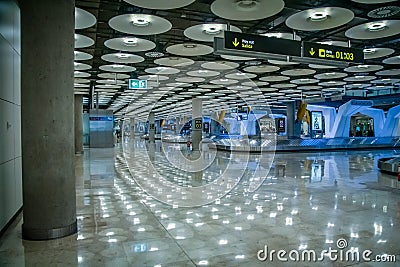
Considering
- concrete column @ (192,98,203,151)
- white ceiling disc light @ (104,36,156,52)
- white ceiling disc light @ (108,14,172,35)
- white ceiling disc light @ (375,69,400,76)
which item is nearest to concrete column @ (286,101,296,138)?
concrete column @ (192,98,203,151)

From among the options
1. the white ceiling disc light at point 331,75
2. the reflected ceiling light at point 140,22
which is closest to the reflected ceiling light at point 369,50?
the white ceiling disc light at point 331,75

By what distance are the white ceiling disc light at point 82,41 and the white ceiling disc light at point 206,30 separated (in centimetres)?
322

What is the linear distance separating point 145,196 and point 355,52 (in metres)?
Result: 7.16

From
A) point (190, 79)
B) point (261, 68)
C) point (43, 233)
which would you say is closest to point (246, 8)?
point (43, 233)

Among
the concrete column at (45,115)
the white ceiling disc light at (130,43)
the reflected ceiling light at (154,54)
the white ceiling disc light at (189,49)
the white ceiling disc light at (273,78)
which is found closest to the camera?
the concrete column at (45,115)

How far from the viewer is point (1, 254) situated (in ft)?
13.8

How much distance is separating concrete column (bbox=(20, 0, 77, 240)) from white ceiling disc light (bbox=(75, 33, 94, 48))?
19.0ft

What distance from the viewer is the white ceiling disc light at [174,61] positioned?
14473mm

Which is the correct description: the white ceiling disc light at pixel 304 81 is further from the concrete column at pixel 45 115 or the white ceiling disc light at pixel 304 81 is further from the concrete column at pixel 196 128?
the concrete column at pixel 45 115

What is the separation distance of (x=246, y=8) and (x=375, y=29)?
4.87m

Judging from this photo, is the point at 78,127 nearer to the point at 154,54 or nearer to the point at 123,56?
the point at 123,56

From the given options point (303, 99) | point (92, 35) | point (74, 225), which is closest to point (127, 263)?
point (74, 225)

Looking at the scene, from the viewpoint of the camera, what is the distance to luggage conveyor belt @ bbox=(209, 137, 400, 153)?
84.8ft

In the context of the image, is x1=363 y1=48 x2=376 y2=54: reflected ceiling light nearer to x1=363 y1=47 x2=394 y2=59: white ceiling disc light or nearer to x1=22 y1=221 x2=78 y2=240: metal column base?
x1=363 y1=47 x2=394 y2=59: white ceiling disc light
